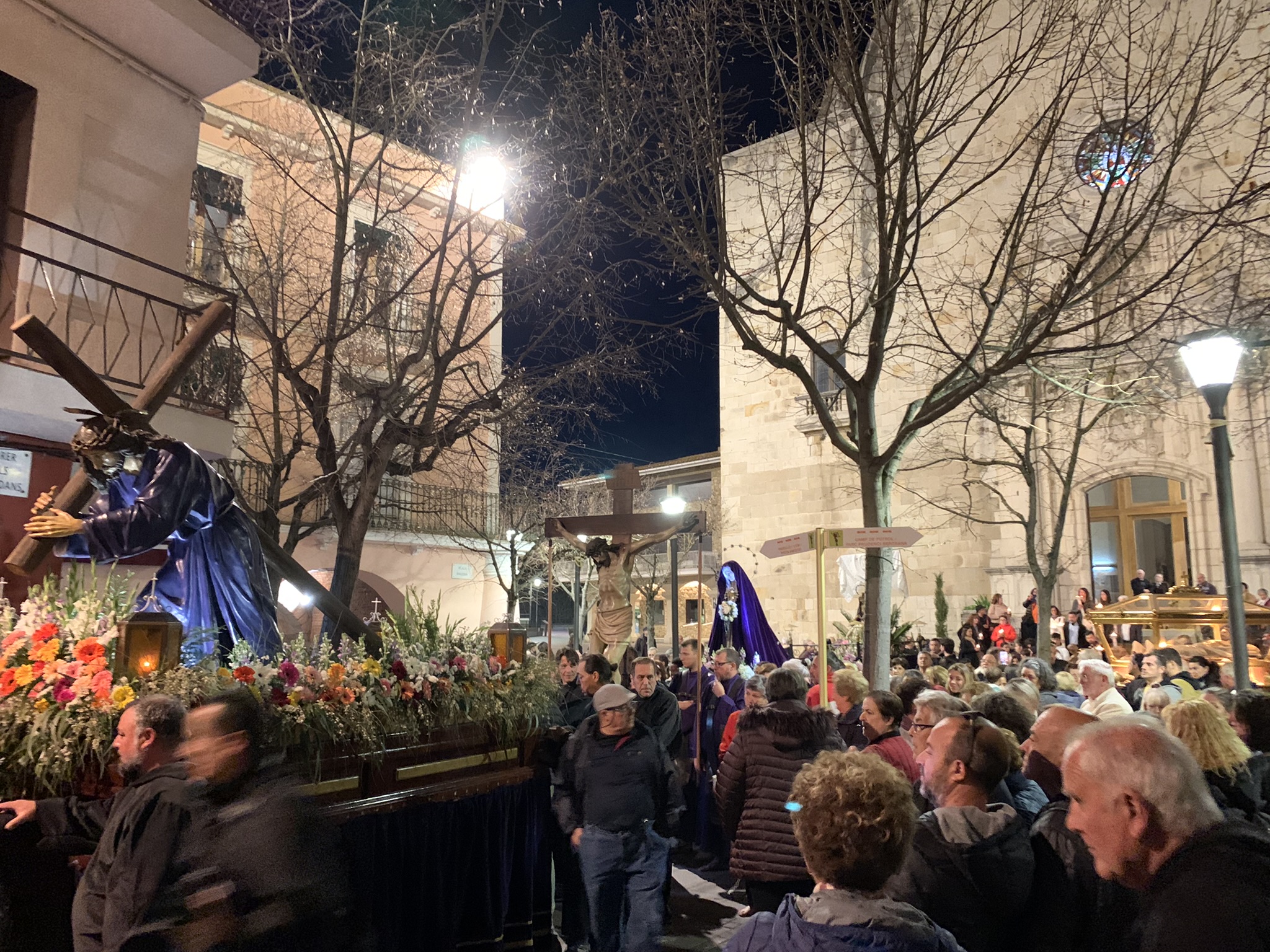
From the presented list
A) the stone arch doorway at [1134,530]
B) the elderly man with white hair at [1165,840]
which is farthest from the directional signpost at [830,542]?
the stone arch doorway at [1134,530]

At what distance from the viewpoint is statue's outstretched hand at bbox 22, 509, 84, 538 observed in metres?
5.05

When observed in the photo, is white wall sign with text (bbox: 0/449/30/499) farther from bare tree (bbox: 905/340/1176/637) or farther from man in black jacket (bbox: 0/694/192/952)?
bare tree (bbox: 905/340/1176/637)

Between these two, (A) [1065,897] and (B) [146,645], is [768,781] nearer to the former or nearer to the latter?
(A) [1065,897]

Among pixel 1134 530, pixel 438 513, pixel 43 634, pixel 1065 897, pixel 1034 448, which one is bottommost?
pixel 1065 897

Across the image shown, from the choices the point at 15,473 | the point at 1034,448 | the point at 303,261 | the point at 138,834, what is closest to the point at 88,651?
the point at 138,834

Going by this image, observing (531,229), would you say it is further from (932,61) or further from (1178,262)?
(932,61)

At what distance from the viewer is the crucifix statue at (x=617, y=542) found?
34.4 ft

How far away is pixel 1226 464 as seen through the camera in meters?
7.25

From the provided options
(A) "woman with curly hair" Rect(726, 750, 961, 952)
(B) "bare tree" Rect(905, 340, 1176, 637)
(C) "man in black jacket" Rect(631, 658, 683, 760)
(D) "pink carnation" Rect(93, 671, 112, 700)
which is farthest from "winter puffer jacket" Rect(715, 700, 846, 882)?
(B) "bare tree" Rect(905, 340, 1176, 637)

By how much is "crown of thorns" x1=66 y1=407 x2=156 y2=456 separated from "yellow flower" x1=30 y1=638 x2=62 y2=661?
125cm

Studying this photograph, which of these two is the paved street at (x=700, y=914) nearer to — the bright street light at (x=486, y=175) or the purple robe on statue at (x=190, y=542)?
the purple robe on statue at (x=190, y=542)

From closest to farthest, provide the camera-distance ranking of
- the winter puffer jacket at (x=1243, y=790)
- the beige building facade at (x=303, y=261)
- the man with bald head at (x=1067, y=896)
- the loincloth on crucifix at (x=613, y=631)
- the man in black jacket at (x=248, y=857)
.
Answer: the man in black jacket at (x=248, y=857)
the man with bald head at (x=1067, y=896)
the winter puffer jacket at (x=1243, y=790)
the loincloth on crucifix at (x=613, y=631)
the beige building facade at (x=303, y=261)

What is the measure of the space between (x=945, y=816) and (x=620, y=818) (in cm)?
261

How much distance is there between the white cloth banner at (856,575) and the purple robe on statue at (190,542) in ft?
53.3
